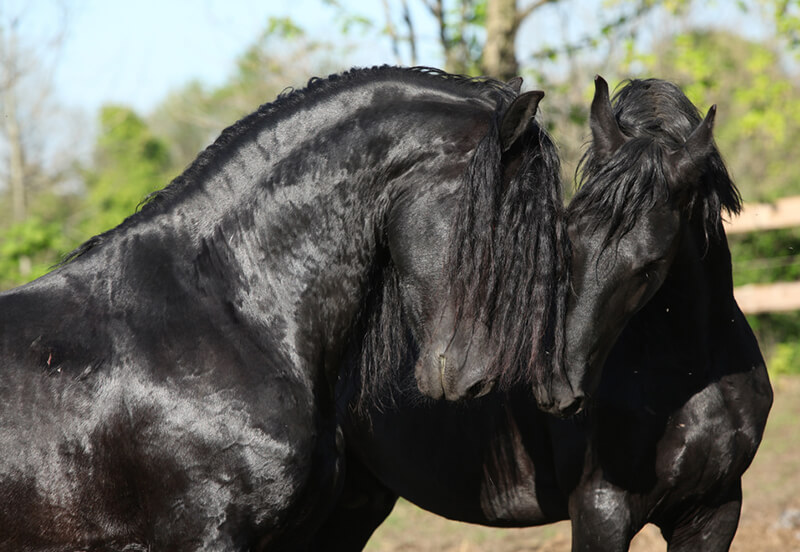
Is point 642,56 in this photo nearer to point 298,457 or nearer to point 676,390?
point 676,390

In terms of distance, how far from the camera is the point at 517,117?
2.31 meters

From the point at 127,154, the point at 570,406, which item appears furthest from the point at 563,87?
the point at 127,154

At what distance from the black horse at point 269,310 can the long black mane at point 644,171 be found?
16.7 inches

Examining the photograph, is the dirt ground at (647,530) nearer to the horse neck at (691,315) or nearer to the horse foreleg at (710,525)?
the horse foreleg at (710,525)

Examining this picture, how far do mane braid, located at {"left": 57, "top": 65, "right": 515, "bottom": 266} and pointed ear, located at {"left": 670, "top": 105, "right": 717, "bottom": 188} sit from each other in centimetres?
68

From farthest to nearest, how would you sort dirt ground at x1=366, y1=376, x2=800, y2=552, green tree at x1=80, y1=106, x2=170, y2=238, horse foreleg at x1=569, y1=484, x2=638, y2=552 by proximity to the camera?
green tree at x1=80, y1=106, x2=170, y2=238 < dirt ground at x1=366, y1=376, x2=800, y2=552 < horse foreleg at x1=569, y1=484, x2=638, y2=552

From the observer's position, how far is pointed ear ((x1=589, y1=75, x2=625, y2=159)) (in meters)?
2.93

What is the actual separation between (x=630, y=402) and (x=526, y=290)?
106 centimetres

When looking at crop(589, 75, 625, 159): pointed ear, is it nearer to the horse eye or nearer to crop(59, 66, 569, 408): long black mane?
the horse eye

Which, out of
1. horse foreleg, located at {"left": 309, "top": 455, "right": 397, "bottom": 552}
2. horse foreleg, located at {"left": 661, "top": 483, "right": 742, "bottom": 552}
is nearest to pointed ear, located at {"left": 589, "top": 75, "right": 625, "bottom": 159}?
horse foreleg, located at {"left": 661, "top": 483, "right": 742, "bottom": 552}

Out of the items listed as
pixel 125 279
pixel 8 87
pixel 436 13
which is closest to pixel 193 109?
pixel 436 13

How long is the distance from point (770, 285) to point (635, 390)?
768cm

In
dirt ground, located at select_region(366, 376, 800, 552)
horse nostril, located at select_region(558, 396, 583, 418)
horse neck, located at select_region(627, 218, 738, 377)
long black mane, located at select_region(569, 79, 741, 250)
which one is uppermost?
long black mane, located at select_region(569, 79, 741, 250)

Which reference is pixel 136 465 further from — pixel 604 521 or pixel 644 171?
pixel 644 171
